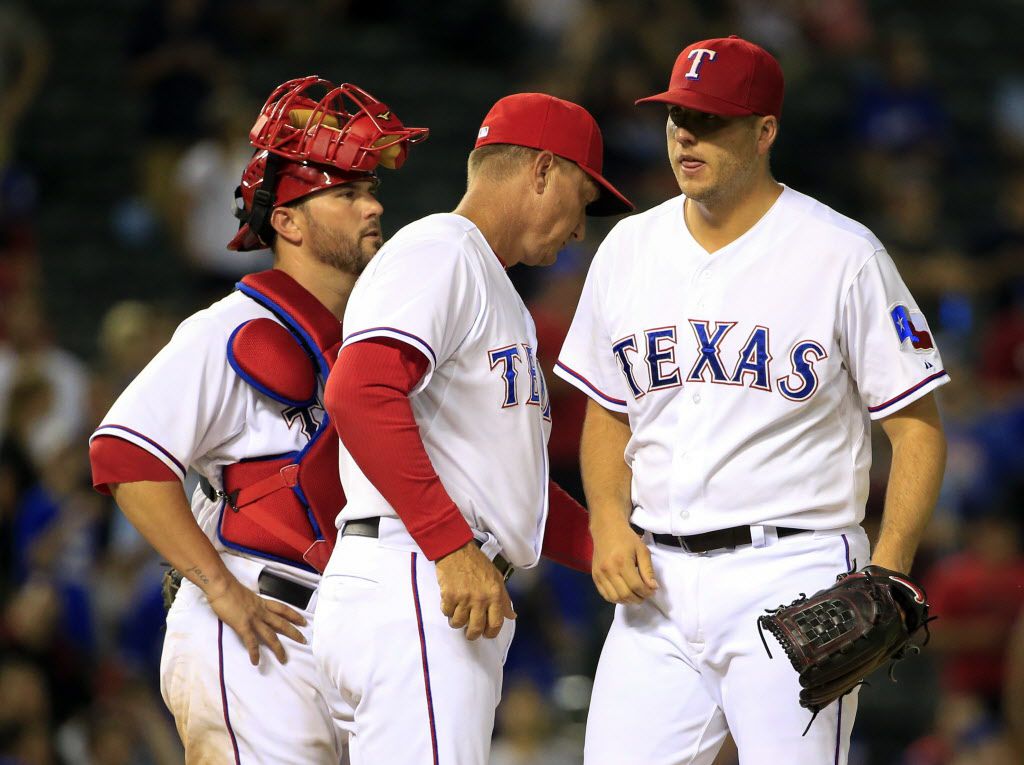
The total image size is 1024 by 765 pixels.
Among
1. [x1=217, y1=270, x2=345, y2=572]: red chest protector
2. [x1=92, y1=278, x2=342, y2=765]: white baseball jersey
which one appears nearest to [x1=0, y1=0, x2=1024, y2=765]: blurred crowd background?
[x1=92, y1=278, x2=342, y2=765]: white baseball jersey

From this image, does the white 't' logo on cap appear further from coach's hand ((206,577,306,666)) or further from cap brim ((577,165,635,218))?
coach's hand ((206,577,306,666))

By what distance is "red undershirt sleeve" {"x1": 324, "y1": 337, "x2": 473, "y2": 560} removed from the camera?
3.00 metres

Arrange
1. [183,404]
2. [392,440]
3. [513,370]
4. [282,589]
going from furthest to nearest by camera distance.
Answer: [282,589], [183,404], [513,370], [392,440]

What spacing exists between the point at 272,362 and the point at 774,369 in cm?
110

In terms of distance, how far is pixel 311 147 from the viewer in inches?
138

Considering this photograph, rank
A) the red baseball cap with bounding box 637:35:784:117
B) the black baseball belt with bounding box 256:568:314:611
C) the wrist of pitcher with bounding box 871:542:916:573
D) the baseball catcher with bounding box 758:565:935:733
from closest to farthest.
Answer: the baseball catcher with bounding box 758:565:935:733 < the wrist of pitcher with bounding box 871:542:916:573 < the red baseball cap with bounding box 637:35:784:117 < the black baseball belt with bounding box 256:568:314:611

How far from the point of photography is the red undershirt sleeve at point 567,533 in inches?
142

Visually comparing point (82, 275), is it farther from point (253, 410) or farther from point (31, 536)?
point (253, 410)

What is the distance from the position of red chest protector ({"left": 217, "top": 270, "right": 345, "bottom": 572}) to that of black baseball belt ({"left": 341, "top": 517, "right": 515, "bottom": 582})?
0.21 meters

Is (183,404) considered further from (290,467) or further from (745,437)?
(745,437)

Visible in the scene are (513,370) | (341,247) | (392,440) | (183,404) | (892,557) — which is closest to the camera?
(392,440)

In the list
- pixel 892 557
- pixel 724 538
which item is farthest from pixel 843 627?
pixel 724 538

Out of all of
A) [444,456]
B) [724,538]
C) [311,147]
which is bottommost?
[724,538]

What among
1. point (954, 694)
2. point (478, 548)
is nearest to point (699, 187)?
point (478, 548)
